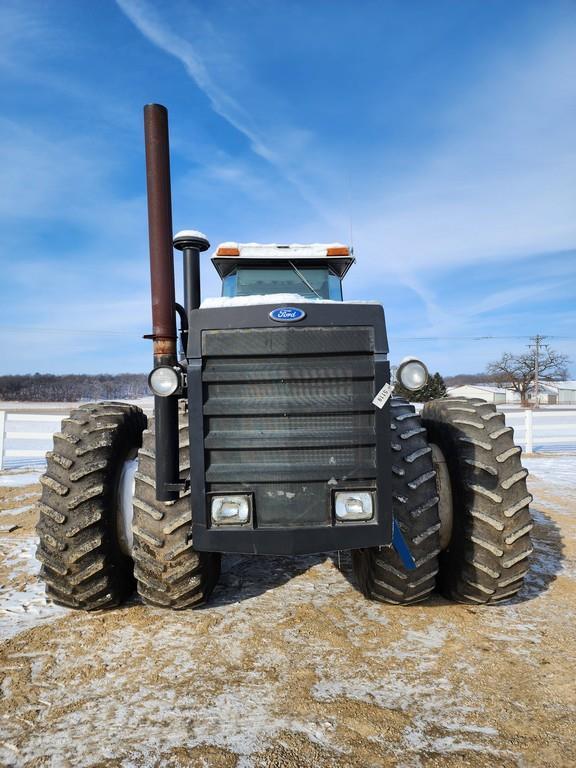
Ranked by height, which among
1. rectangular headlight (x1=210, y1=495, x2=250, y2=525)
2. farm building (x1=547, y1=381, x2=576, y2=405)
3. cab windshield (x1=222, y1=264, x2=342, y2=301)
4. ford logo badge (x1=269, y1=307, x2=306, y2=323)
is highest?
cab windshield (x1=222, y1=264, x2=342, y2=301)

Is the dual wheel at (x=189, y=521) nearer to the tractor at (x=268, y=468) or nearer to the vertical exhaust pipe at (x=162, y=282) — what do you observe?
the tractor at (x=268, y=468)

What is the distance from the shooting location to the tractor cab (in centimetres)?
445

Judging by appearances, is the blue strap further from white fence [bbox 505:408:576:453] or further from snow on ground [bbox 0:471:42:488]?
white fence [bbox 505:408:576:453]

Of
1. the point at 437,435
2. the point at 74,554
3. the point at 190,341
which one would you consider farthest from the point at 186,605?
the point at 437,435

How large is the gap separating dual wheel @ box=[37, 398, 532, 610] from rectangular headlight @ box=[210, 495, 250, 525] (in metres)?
0.35

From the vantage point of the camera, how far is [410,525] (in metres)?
3.15

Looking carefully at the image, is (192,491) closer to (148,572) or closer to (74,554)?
(148,572)

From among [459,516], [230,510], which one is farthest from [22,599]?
[459,516]

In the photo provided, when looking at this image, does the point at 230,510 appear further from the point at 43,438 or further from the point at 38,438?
the point at 38,438

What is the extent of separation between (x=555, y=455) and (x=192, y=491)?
38.7 feet

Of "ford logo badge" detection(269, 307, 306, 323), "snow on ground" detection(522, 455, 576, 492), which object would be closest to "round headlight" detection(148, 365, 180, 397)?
"ford logo badge" detection(269, 307, 306, 323)

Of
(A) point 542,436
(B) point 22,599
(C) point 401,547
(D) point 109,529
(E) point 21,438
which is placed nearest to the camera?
(C) point 401,547

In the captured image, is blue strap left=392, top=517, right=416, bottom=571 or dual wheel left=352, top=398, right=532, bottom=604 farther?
dual wheel left=352, top=398, right=532, bottom=604

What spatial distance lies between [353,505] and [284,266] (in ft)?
8.02
